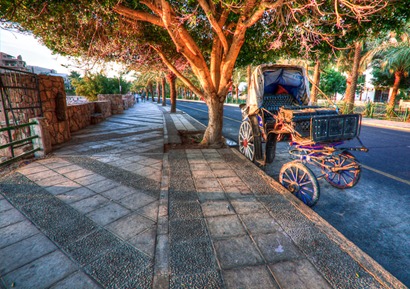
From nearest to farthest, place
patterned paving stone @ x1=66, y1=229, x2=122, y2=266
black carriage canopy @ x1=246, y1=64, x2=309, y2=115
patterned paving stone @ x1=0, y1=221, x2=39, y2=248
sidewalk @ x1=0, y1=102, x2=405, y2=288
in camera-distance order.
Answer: sidewalk @ x1=0, y1=102, x2=405, y2=288 < patterned paving stone @ x1=66, y1=229, x2=122, y2=266 < patterned paving stone @ x1=0, y1=221, x2=39, y2=248 < black carriage canopy @ x1=246, y1=64, x2=309, y2=115

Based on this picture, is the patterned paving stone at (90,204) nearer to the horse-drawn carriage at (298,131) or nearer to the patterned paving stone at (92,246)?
the patterned paving stone at (92,246)

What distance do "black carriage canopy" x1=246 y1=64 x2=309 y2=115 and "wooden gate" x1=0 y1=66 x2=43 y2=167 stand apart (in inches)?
258

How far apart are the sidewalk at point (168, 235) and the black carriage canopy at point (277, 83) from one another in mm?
2302

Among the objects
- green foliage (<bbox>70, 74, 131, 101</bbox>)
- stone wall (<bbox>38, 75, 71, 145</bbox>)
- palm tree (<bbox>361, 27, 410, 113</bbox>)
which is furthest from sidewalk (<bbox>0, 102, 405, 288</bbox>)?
green foliage (<bbox>70, 74, 131, 101</bbox>)

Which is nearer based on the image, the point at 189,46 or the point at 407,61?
the point at 189,46

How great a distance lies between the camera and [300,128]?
13.4 ft

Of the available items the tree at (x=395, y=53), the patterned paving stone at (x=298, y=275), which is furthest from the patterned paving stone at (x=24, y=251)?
the tree at (x=395, y=53)

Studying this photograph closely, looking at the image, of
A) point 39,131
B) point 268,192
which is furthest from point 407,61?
point 39,131

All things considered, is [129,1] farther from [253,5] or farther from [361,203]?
[361,203]

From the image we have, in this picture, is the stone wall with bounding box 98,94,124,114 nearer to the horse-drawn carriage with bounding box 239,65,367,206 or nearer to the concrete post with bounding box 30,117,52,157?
the concrete post with bounding box 30,117,52,157

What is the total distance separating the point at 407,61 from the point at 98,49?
25978mm

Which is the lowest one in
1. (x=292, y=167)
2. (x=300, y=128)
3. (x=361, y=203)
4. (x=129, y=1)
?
(x=361, y=203)

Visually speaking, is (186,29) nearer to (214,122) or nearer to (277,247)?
(214,122)

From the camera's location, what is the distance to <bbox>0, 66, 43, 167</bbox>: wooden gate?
237 inches
